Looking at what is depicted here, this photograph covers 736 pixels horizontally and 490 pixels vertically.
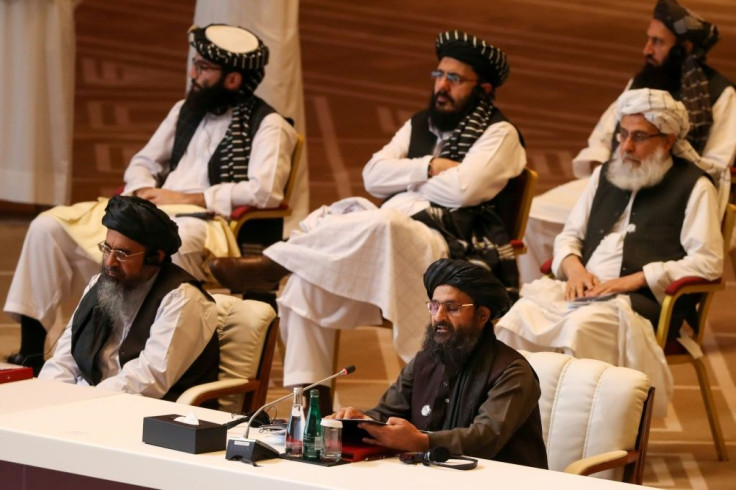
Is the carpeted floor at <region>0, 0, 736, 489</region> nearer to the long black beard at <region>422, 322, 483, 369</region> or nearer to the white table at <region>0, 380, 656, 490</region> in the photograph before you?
the long black beard at <region>422, 322, 483, 369</region>

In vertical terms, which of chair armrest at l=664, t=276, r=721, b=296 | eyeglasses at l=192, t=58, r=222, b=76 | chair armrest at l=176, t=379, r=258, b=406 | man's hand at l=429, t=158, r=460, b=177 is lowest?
chair armrest at l=176, t=379, r=258, b=406

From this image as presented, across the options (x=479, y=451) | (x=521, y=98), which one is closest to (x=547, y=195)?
(x=479, y=451)

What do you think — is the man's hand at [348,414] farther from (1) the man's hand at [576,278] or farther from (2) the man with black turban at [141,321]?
(1) the man's hand at [576,278]

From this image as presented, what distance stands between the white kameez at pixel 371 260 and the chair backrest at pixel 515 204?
75 mm

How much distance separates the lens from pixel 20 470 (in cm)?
387

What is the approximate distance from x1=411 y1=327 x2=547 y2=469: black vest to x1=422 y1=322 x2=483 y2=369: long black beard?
0.02 m

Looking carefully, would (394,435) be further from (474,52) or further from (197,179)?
(197,179)

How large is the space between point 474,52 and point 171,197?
1.53 metres

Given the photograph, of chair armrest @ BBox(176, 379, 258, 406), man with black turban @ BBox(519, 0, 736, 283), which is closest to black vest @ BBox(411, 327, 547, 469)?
chair armrest @ BBox(176, 379, 258, 406)

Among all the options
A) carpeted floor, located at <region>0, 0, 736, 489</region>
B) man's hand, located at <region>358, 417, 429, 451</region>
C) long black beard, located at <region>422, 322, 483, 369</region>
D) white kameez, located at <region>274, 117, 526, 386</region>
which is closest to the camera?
man's hand, located at <region>358, 417, 429, 451</region>

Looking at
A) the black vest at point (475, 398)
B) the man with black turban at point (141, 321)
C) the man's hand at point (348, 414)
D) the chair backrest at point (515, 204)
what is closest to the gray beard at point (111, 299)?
the man with black turban at point (141, 321)

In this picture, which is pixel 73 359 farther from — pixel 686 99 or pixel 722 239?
pixel 686 99

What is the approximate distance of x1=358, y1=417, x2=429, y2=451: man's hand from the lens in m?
3.71

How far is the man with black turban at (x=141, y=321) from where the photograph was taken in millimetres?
4898
